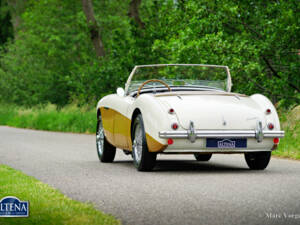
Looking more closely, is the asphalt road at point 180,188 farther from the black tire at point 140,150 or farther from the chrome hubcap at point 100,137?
the chrome hubcap at point 100,137

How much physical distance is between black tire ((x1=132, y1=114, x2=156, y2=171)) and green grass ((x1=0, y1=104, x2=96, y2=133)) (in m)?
14.5

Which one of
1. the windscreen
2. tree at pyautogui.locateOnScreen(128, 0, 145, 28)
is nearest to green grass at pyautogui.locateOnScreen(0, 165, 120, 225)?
the windscreen

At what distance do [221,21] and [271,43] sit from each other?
144cm

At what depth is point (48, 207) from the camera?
6.13m

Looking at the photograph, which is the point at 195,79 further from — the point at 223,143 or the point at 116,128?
the point at 223,143

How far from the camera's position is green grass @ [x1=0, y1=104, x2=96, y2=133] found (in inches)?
984

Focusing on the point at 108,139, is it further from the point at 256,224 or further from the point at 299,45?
the point at 299,45

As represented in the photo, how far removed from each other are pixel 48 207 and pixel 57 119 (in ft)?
70.9

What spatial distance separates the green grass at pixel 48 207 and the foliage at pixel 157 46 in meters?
9.58

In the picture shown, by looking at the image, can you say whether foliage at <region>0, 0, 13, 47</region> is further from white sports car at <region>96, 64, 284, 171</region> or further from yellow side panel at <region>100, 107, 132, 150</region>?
white sports car at <region>96, 64, 284, 171</region>

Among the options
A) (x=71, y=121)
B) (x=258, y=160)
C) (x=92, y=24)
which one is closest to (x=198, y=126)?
(x=258, y=160)

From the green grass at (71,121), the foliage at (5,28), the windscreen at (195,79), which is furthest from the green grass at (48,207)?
the foliage at (5,28)

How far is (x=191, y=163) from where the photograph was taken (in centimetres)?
1148

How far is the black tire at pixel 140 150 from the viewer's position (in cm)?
926
